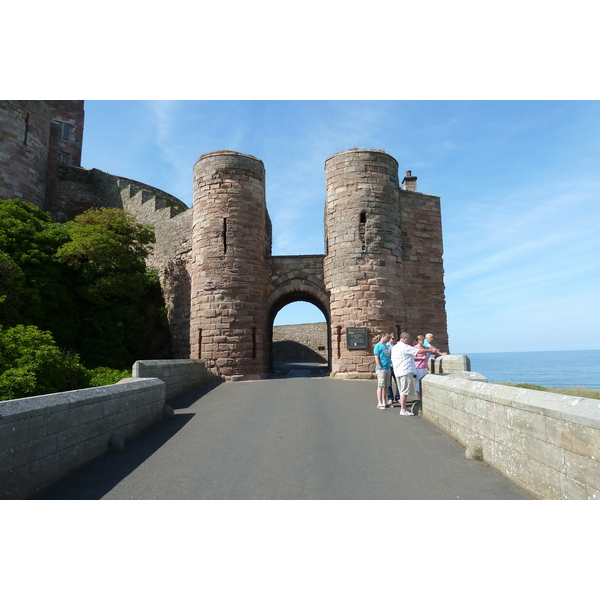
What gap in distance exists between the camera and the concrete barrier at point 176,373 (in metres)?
9.23

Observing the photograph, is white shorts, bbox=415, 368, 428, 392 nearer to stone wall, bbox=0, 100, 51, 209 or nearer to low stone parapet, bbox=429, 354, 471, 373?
low stone parapet, bbox=429, 354, 471, 373

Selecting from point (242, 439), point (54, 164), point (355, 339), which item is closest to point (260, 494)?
point (242, 439)

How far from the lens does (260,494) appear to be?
4.39 meters

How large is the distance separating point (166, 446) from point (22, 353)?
4903 millimetres

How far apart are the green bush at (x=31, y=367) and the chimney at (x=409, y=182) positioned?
694 inches

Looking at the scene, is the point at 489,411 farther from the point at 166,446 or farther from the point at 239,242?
the point at 239,242

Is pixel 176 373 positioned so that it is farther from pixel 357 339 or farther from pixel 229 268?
pixel 357 339

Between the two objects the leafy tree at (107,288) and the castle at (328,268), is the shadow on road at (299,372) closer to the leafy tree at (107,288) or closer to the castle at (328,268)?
the castle at (328,268)

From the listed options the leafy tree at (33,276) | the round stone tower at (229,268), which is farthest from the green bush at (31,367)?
the round stone tower at (229,268)

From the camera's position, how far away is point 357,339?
625 inches

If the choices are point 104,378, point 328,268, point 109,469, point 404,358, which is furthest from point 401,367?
point 328,268

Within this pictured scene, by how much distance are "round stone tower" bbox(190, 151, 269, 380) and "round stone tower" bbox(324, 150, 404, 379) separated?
2971mm

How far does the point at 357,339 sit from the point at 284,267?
4640mm

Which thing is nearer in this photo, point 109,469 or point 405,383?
point 109,469
